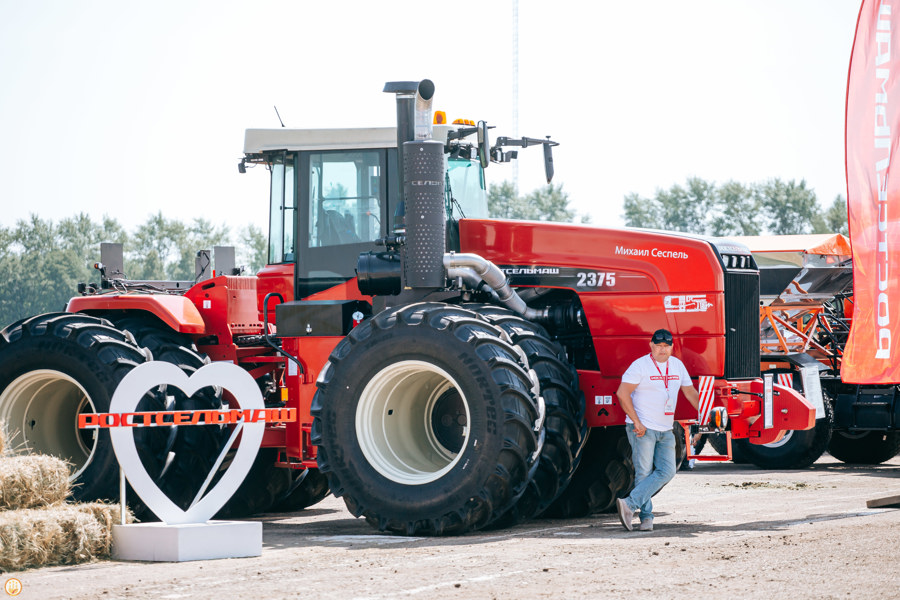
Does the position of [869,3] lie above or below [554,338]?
above

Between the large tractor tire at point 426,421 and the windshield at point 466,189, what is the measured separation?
1320mm

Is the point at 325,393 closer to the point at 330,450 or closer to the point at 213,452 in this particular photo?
the point at 330,450

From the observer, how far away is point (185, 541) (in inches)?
318

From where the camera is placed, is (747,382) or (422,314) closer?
(422,314)

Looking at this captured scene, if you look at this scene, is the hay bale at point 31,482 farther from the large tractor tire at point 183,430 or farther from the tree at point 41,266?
the tree at point 41,266

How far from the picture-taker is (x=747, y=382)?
394 inches

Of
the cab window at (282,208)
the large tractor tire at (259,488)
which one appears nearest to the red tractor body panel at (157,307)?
the cab window at (282,208)

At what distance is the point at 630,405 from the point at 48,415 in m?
5.39

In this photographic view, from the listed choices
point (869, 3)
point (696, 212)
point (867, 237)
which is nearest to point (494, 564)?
point (867, 237)

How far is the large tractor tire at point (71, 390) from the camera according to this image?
10266 millimetres

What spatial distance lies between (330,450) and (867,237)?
4.99 meters

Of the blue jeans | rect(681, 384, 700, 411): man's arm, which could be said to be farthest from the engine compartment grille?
the blue jeans

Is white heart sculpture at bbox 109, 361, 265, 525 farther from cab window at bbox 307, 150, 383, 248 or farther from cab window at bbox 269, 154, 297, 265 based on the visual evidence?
cab window at bbox 269, 154, 297, 265

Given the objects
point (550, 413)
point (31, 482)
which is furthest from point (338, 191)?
point (31, 482)
